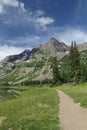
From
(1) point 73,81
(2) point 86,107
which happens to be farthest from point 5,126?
(1) point 73,81

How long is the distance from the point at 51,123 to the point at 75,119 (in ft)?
9.76

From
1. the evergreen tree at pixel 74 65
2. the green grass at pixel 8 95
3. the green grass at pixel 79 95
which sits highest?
the evergreen tree at pixel 74 65

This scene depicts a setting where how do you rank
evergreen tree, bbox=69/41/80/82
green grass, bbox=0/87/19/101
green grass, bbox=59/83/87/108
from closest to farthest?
green grass, bbox=59/83/87/108 → green grass, bbox=0/87/19/101 → evergreen tree, bbox=69/41/80/82

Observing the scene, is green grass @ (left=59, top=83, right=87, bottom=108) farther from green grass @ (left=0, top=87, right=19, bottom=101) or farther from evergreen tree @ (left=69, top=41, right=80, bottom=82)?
evergreen tree @ (left=69, top=41, right=80, bottom=82)

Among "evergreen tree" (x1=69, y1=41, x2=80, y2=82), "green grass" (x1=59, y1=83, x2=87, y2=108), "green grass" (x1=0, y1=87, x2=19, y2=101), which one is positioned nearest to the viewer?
"green grass" (x1=59, y1=83, x2=87, y2=108)

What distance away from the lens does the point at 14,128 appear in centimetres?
2328

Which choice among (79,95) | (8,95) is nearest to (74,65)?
(8,95)

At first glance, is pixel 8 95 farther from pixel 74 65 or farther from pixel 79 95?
pixel 79 95

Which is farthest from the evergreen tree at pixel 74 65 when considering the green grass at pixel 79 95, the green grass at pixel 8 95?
the green grass at pixel 79 95

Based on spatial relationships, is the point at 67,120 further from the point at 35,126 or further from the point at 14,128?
the point at 14,128

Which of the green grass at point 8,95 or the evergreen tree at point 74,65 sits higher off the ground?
the evergreen tree at point 74,65

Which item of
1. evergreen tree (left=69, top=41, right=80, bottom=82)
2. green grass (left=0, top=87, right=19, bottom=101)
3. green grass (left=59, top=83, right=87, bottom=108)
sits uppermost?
evergreen tree (left=69, top=41, right=80, bottom=82)

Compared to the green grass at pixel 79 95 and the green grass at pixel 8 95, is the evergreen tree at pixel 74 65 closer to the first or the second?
the green grass at pixel 8 95

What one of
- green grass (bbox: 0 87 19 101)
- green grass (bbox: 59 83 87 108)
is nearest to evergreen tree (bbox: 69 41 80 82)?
green grass (bbox: 0 87 19 101)
